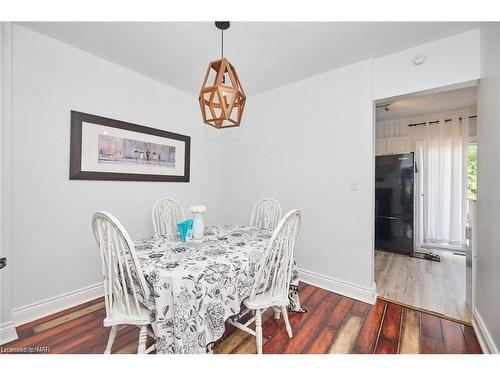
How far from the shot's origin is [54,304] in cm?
190

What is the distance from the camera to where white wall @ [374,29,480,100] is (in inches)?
69.4

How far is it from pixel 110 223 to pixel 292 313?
162 cm

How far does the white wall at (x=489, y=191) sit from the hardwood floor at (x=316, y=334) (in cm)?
28

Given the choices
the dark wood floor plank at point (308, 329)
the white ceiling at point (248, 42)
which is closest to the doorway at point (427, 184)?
the dark wood floor plank at point (308, 329)

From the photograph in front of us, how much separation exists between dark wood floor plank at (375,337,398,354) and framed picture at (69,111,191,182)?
2.52 m

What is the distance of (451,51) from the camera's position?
1.83m

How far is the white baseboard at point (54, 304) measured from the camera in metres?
1.73

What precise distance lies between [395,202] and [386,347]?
2617mm

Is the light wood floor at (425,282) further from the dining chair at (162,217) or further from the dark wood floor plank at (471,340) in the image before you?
the dining chair at (162,217)

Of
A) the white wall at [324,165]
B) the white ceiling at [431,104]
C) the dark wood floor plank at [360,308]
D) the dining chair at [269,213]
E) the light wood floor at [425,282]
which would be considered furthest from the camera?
the white ceiling at [431,104]

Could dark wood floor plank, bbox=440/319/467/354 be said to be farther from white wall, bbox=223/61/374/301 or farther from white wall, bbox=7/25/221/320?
white wall, bbox=7/25/221/320

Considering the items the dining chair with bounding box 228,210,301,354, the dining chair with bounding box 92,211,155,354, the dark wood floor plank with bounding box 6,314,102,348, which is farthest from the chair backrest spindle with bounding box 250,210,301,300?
the dark wood floor plank with bounding box 6,314,102,348
